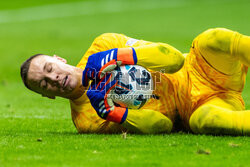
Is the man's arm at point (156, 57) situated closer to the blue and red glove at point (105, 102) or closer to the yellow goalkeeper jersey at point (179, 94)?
the yellow goalkeeper jersey at point (179, 94)

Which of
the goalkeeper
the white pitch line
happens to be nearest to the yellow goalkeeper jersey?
the goalkeeper

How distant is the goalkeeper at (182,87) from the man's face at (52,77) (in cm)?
2

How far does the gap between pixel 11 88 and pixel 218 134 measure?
755cm

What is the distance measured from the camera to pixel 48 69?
19.5 ft

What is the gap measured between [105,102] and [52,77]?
2.25ft

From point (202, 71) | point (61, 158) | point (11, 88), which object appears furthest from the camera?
point (11, 88)

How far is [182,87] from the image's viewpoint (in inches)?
239

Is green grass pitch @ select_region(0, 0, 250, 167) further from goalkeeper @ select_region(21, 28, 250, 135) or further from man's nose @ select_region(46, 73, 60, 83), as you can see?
man's nose @ select_region(46, 73, 60, 83)

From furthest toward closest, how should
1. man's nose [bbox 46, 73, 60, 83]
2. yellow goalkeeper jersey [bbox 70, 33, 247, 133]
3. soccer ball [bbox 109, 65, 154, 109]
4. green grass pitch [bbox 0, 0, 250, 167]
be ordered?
yellow goalkeeper jersey [bbox 70, 33, 247, 133] → man's nose [bbox 46, 73, 60, 83] → soccer ball [bbox 109, 65, 154, 109] → green grass pitch [bbox 0, 0, 250, 167]

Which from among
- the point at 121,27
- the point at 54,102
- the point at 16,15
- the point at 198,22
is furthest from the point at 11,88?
the point at 16,15

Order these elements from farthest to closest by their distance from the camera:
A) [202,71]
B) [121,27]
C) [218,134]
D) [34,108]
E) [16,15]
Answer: [16,15] < [121,27] < [34,108] < [202,71] < [218,134]

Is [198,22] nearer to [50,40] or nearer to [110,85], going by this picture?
[50,40]

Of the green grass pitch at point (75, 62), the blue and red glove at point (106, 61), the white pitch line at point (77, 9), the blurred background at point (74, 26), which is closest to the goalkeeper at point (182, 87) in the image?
the blue and red glove at point (106, 61)

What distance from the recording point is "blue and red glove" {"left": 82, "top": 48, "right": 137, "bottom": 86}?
220 inches
